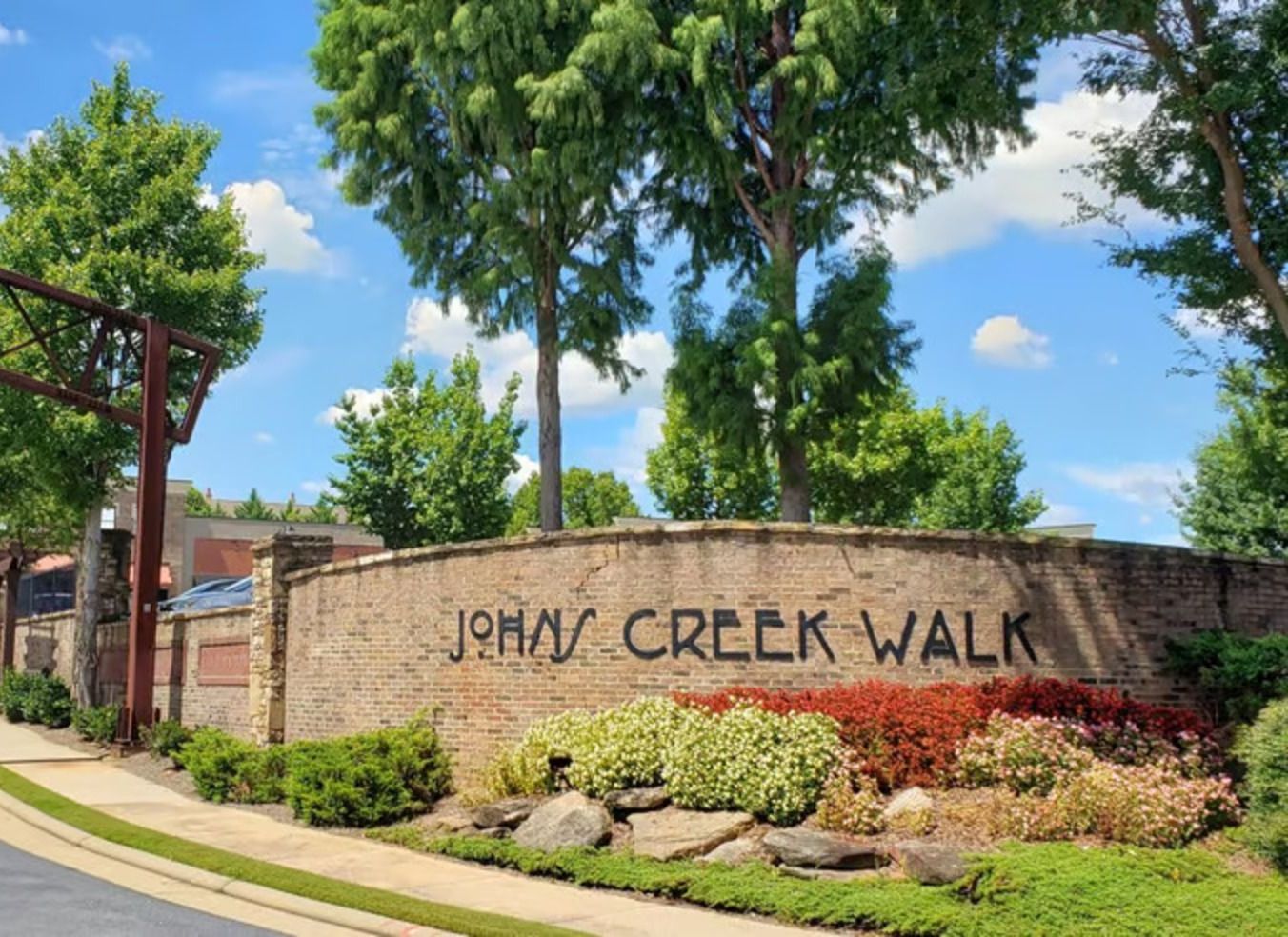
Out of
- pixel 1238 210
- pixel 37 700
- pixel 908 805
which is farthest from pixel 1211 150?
pixel 37 700

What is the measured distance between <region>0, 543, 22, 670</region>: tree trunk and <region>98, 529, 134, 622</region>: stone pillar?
25.5 ft

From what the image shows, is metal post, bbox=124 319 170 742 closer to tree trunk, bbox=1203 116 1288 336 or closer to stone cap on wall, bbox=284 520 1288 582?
stone cap on wall, bbox=284 520 1288 582

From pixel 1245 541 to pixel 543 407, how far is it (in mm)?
19143

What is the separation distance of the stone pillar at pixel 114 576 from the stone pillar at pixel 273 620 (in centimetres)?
914

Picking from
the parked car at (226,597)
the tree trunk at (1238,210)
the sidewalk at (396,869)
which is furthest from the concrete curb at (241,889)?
the tree trunk at (1238,210)

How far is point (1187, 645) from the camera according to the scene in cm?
1387

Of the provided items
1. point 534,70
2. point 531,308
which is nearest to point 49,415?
point 531,308

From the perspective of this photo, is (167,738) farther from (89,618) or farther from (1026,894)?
(1026,894)

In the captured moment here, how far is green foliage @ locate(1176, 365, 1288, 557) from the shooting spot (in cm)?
2678

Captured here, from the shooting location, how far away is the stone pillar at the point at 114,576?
25.9 metres

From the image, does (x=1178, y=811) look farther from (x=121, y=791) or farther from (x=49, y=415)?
(x=49, y=415)

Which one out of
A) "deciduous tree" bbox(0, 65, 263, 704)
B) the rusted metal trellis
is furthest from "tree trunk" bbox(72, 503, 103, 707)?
the rusted metal trellis

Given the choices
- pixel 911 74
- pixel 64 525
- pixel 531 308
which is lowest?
pixel 64 525

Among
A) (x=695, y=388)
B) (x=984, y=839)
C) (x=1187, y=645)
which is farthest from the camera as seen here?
(x=695, y=388)
